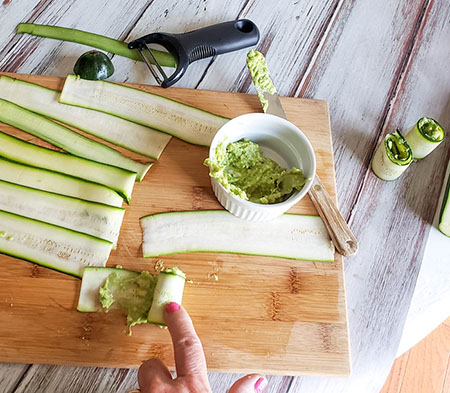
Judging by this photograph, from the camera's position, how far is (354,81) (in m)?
2.46

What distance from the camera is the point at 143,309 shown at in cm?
173

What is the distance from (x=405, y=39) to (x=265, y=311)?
182 cm

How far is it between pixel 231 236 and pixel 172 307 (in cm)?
43

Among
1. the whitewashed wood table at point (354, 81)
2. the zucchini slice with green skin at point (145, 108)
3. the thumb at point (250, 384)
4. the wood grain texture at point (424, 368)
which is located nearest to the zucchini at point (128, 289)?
the whitewashed wood table at point (354, 81)

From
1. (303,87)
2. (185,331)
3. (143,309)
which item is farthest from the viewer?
(303,87)

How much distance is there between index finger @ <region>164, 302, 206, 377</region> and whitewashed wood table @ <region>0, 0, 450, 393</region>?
1.14ft

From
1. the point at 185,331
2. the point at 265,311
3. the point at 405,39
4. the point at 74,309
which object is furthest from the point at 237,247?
the point at 405,39

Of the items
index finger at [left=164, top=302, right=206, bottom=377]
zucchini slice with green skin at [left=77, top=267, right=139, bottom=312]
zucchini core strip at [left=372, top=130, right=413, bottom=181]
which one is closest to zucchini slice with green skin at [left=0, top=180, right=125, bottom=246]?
zucchini slice with green skin at [left=77, top=267, right=139, bottom=312]

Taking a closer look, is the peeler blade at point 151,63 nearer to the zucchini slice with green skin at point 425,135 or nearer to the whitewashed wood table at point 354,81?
the whitewashed wood table at point 354,81

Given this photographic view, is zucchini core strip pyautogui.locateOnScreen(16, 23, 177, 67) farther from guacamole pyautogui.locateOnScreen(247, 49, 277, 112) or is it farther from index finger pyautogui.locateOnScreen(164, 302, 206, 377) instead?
index finger pyautogui.locateOnScreen(164, 302, 206, 377)

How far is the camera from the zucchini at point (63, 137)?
1978 mm

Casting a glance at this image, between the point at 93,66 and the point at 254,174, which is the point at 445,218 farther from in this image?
the point at 93,66

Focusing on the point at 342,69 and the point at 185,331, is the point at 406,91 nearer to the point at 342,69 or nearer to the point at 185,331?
the point at 342,69

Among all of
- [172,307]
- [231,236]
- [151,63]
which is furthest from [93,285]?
[151,63]
